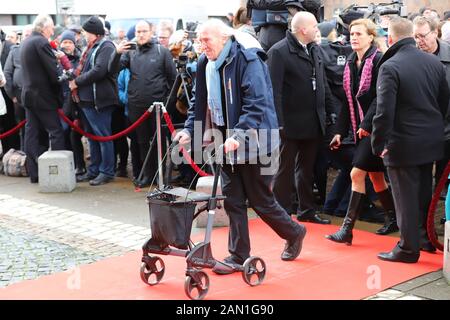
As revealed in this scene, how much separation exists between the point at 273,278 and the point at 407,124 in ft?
5.71

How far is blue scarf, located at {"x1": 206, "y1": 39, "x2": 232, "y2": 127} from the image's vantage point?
20.4ft

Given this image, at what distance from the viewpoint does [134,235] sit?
790 centimetres

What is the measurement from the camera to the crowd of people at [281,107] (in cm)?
635

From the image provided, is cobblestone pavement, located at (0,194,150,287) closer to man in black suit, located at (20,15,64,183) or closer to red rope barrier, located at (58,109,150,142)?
red rope barrier, located at (58,109,150,142)

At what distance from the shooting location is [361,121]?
24.9 ft

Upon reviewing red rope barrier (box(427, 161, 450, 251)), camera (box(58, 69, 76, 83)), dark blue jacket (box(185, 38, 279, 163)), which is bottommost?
red rope barrier (box(427, 161, 450, 251))

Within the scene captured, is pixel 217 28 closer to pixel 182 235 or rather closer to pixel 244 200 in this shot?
pixel 244 200

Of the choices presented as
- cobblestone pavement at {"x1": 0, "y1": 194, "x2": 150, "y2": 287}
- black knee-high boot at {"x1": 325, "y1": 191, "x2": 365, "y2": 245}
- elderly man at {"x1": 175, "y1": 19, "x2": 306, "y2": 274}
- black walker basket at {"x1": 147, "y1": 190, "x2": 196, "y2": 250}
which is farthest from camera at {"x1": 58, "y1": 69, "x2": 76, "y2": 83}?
black walker basket at {"x1": 147, "y1": 190, "x2": 196, "y2": 250}

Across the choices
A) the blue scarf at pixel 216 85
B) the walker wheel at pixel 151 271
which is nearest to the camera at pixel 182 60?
the blue scarf at pixel 216 85

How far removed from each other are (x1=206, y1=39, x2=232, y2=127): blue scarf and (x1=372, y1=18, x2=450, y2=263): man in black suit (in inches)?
52.4
